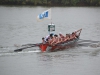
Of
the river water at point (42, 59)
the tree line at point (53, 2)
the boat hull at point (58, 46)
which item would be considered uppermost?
the tree line at point (53, 2)

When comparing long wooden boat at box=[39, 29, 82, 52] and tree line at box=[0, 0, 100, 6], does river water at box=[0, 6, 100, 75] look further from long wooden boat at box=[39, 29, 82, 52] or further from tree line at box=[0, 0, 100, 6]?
tree line at box=[0, 0, 100, 6]

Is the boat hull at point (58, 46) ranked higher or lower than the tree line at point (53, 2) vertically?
lower

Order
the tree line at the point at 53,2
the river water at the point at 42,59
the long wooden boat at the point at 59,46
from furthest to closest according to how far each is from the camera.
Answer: the tree line at the point at 53,2 < the long wooden boat at the point at 59,46 < the river water at the point at 42,59

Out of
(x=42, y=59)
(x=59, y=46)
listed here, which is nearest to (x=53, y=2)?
(x=59, y=46)

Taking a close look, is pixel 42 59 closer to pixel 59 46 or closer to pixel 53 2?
pixel 59 46

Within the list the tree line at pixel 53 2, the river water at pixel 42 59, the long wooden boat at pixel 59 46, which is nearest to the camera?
the river water at pixel 42 59

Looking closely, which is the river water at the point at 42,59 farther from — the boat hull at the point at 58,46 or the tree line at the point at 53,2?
the tree line at the point at 53,2

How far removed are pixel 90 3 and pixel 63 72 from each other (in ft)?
205

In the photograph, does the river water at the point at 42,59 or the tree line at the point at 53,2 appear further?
the tree line at the point at 53,2

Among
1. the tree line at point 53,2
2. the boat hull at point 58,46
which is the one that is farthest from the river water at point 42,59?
the tree line at point 53,2

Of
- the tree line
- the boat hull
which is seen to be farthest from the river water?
the tree line

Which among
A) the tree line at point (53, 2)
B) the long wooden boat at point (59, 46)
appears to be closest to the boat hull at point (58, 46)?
the long wooden boat at point (59, 46)

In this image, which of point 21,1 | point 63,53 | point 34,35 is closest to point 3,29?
point 34,35

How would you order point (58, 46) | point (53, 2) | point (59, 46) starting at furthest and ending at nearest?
point (53, 2), point (59, 46), point (58, 46)
